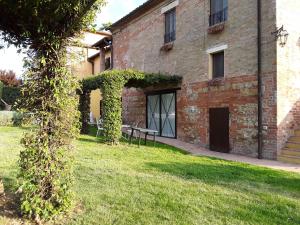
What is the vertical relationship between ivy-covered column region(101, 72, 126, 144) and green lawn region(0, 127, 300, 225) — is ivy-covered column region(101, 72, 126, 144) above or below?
above

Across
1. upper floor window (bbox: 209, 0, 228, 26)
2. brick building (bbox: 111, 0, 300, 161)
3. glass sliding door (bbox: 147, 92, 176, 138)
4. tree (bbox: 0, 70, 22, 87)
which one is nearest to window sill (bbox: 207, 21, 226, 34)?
brick building (bbox: 111, 0, 300, 161)

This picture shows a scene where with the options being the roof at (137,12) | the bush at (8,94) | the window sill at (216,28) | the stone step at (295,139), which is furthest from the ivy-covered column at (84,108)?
the bush at (8,94)

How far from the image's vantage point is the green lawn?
433 centimetres

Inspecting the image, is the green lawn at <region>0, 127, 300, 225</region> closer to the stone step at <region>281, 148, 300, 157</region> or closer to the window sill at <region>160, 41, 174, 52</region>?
the stone step at <region>281, 148, 300, 157</region>

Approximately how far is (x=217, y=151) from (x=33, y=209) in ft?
29.0

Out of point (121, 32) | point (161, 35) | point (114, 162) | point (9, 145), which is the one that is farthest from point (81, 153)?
point (121, 32)

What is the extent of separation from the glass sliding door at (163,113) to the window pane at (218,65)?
2.77 meters

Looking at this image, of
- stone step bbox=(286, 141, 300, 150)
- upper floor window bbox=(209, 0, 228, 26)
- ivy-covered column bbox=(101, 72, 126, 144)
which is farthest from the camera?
upper floor window bbox=(209, 0, 228, 26)

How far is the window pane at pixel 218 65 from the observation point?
1208 cm

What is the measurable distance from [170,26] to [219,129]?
5.97 meters

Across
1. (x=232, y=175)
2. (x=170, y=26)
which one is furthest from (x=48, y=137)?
(x=170, y=26)

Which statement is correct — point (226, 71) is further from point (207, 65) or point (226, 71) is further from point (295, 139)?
point (295, 139)

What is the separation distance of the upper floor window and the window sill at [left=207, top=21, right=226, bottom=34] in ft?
0.69

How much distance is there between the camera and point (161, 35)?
51.1 feet
